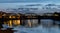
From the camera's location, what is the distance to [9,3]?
10.2ft

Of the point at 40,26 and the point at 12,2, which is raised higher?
the point at 12,2

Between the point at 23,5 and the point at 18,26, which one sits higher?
the point at 23,5

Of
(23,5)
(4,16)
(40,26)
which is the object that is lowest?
(40,26)

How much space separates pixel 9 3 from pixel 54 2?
2.84ft

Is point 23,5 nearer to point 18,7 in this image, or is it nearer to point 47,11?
point 18,7

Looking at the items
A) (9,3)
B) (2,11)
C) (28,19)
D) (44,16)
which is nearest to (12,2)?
(9,3)

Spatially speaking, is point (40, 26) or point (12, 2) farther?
point (12, 2)

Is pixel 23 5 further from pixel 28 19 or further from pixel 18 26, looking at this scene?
pixel 18 26

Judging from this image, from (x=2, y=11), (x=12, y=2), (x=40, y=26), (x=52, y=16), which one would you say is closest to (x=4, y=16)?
(x=2, y=11)

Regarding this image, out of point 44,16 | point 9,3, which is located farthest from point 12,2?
point 44,16

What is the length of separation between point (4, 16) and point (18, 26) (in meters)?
0.36

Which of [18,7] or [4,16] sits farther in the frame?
[18,7]

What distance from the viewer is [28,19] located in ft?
9.99

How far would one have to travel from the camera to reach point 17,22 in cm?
288
